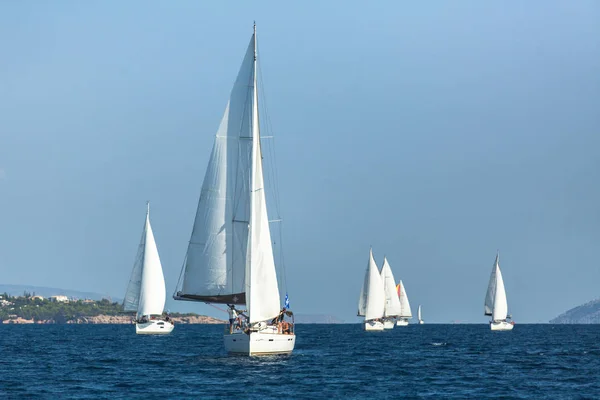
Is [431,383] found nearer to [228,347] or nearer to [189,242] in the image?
[228,347]

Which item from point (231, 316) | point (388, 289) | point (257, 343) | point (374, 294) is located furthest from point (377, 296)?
point (257, 343)

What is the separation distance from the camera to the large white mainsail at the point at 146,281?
130 metres

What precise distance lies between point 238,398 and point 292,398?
2.65 meters

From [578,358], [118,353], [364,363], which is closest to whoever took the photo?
[364,363]

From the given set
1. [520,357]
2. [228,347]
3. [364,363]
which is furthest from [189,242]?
[520,357]

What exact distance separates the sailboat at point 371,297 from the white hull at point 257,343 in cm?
8761

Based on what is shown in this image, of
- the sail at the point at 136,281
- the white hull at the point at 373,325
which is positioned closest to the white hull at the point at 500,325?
the white hull at the point at 373,325

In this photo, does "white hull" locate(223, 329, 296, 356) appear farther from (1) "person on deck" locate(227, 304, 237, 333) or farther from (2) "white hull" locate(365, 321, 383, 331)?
(2) "white hull" locate(365, 321, 383, 331)

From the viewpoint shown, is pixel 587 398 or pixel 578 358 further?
pixel 578 358

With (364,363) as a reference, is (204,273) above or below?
above

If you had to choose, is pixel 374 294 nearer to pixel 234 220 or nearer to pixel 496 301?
pixel 496 301

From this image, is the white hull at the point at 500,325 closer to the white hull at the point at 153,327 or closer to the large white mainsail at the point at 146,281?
the white hull at the point at 153,327

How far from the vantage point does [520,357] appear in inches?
3209

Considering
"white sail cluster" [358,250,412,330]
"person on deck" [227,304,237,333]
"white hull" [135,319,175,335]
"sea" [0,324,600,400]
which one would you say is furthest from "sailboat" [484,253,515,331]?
"person on deck" [227,304,237,333]
